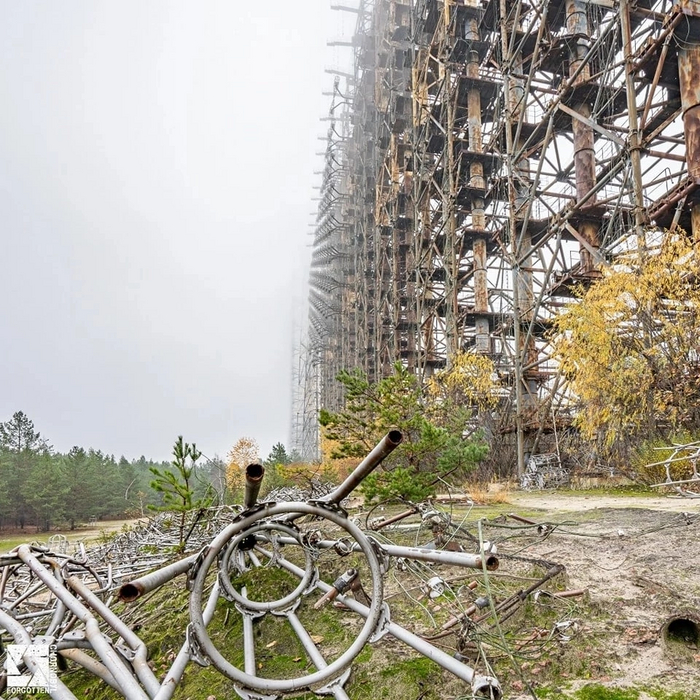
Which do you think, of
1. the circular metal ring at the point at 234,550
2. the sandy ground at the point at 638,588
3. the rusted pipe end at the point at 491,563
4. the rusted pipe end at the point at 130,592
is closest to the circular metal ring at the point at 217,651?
the circular metal ring at the point at 234,550

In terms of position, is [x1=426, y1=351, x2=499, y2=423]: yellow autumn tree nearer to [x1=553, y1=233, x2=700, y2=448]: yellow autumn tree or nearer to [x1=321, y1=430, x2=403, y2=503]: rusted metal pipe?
[x1=553, y1=233, x2=700, y2=448]: yellow autumn tree

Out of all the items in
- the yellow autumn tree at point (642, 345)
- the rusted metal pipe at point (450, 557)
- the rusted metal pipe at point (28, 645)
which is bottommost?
the rusted metal pipe at point (28, 645)

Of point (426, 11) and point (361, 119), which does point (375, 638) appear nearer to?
→ point (426, 11)

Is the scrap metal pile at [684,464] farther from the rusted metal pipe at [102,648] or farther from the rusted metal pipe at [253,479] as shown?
the rusted metal pipe at [102,648]

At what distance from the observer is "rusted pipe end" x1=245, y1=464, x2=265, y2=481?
1102 mm

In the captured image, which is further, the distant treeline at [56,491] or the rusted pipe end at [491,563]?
the distant treeline at [56,491]

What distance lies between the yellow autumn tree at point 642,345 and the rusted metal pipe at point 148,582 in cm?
934

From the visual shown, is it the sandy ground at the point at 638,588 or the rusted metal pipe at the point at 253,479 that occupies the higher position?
the rusted metal pipe at the point at 253,479

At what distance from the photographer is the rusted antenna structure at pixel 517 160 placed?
30.9 feet

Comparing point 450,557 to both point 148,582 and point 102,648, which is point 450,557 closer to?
point 148,582

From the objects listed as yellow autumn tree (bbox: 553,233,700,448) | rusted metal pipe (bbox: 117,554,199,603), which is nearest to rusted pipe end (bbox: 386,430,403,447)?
rusted metal pipe (bbox: 117,554,199,603)

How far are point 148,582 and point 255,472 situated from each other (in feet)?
1.08

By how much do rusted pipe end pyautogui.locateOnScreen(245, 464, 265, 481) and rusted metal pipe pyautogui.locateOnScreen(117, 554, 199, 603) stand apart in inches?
10.1

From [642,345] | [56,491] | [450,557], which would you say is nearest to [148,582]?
[450,557]
